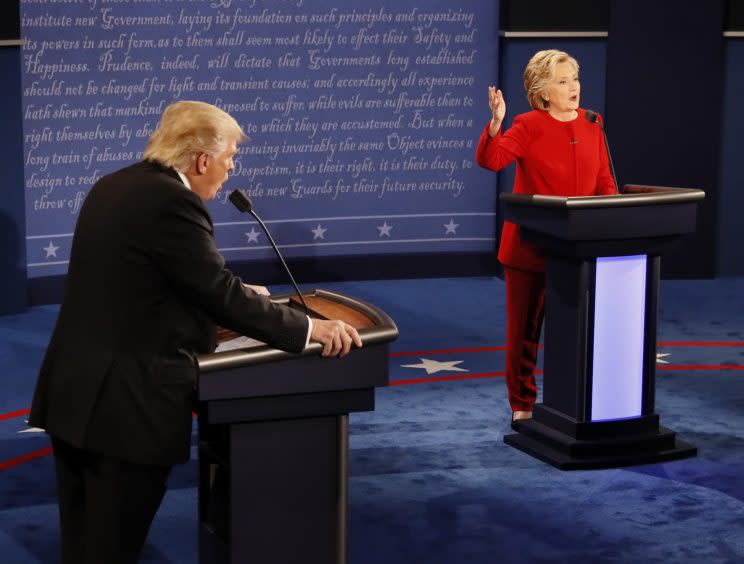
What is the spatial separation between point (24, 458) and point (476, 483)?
183 centimetres

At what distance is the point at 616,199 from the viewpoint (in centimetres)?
484

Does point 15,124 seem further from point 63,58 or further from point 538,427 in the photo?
point 538,427

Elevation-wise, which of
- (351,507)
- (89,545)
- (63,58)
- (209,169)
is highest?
(63,58)

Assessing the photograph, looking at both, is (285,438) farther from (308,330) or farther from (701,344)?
(701,344)

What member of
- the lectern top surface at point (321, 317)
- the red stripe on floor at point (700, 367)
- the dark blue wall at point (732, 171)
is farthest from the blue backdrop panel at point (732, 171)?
the lectern top surface at point (321, 317)

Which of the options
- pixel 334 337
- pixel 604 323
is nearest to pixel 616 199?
pixel 604 323

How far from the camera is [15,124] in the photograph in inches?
303

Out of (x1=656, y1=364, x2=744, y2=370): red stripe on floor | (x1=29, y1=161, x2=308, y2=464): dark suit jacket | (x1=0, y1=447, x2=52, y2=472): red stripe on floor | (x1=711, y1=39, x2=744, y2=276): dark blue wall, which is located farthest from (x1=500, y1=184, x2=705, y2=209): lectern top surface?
(x1=711, y1=39, x2=744, y2=276): dark blue wall

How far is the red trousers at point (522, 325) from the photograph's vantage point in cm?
551

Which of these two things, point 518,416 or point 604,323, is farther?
point 518,416

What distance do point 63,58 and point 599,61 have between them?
11.4ft

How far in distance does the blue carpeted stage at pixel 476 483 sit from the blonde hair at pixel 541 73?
1426 mm

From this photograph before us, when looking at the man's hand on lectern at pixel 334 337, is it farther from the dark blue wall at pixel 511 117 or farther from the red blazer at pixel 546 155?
the dark blue wall at pixel 511 117

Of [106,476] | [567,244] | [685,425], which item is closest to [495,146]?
[567,244]
